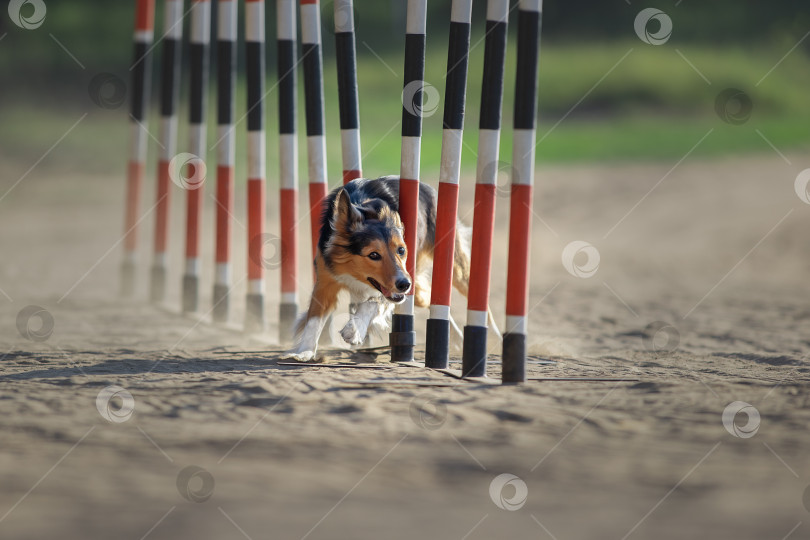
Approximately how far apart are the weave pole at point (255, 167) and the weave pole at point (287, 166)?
1.37ft


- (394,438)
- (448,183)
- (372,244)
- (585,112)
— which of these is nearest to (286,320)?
(372,244)

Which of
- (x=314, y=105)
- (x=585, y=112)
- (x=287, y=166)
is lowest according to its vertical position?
(x=287, y=166)

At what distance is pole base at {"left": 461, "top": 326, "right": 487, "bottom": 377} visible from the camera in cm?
656

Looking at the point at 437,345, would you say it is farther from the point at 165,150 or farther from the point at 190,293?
the point at 165,150

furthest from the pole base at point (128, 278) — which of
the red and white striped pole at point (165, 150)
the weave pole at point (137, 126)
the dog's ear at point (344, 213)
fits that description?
the dog's ear at point (344, 213)

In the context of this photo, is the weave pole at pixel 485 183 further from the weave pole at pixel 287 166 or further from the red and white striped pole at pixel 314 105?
the weave pole at pixel 287 166

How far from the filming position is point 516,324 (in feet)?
20.4

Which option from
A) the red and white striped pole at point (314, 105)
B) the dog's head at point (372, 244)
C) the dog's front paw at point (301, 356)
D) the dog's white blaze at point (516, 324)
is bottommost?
the dog's front paw at point (301, 356)

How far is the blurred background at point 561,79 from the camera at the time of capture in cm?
2545

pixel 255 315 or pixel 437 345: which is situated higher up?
pixel 255 315

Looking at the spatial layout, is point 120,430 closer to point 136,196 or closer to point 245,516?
point 245,516

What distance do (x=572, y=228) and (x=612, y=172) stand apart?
4781mm

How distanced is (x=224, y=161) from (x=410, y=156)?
340 centimetres

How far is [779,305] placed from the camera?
1170 cm
